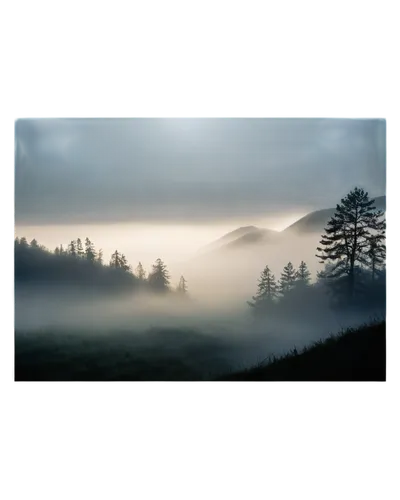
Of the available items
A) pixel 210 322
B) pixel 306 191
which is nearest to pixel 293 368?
pixel 210 322

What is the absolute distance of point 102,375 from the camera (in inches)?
147

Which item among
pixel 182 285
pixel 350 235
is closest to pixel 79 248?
pixel 182 285

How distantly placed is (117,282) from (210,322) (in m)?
0.89

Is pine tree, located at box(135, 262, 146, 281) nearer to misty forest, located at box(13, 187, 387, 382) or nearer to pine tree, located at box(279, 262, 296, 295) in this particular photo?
misty forest, located at box(13, 187, 387, 382)

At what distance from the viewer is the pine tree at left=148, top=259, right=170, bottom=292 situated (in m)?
3.77

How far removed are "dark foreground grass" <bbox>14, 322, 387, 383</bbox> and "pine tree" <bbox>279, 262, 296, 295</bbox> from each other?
54cm

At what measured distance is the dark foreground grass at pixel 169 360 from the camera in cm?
369

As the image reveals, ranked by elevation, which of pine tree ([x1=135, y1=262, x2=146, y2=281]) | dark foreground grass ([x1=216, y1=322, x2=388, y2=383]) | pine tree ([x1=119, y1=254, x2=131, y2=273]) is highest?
pine tree ([x1=119, y1=254, x2=131, y2=273])

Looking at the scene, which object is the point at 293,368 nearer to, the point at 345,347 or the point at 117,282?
the point at 345,347

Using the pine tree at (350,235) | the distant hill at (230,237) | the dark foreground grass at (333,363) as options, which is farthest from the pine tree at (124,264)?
the pine tree at (350,235)

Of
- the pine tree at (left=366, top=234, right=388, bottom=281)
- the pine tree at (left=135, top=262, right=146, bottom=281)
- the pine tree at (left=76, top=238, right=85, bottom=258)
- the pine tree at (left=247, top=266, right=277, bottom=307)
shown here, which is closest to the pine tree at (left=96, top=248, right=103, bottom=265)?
the pine tree at (left=76, top=238, right=85, bottom=258)

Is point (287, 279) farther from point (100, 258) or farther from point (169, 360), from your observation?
point (100, 258)

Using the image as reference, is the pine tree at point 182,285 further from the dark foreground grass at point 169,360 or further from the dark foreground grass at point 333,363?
the dark foreground grass at point 333,363

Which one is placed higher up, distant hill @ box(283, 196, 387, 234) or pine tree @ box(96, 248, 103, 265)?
distant hill @ box(283, 196, 387, 234)
